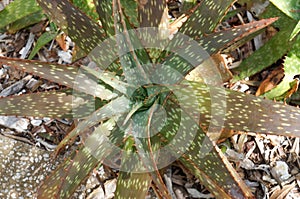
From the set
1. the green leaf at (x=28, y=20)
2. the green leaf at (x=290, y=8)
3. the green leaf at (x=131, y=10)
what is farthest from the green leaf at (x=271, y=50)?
the green leaf at (x=28, y=20)

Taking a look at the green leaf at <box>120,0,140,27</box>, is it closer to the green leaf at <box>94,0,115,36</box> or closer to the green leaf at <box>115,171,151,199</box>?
the green leaf at <box>94,0,115,36</box>

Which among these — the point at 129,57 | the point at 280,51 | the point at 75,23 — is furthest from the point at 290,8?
the point at 75,23

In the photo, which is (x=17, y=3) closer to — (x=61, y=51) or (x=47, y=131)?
(x=61, y=51)

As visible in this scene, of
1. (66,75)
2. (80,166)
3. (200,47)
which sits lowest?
(80,166)

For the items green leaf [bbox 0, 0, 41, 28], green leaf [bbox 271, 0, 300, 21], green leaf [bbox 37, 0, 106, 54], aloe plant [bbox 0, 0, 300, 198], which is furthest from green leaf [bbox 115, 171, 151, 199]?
green leaf [bbox 0, 0, 41, 28]

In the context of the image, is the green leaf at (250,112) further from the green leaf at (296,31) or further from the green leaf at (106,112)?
the green leaf at (296,31)

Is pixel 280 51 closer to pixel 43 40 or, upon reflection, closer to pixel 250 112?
pixel 250 112
